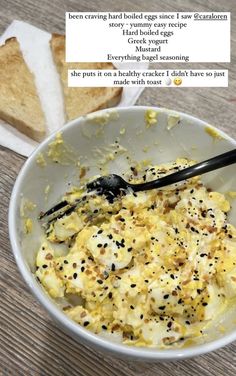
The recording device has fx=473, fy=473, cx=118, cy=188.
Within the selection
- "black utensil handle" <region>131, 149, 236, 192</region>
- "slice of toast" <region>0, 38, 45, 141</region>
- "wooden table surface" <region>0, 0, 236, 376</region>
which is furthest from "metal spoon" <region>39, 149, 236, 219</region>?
"slice of toast" <region>0, 38, 45, 141</region>

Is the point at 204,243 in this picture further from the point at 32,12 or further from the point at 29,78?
the point at 32,12

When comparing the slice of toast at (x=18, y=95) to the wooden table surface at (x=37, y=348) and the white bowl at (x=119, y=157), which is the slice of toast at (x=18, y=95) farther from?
the white bowl at (x=119, y=157)

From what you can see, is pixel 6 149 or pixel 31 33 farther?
pixel 31 33

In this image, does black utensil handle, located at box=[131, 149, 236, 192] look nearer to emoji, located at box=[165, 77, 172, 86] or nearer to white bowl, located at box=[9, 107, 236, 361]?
white bowl, located at box=[9, 107, 236, 361]

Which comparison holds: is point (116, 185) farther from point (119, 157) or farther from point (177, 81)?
point (177, 81)

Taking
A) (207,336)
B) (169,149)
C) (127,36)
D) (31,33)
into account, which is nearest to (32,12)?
(31,33)

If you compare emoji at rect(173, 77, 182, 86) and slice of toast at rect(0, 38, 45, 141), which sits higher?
slice of toast at rect(0, 38, 45, 141)
